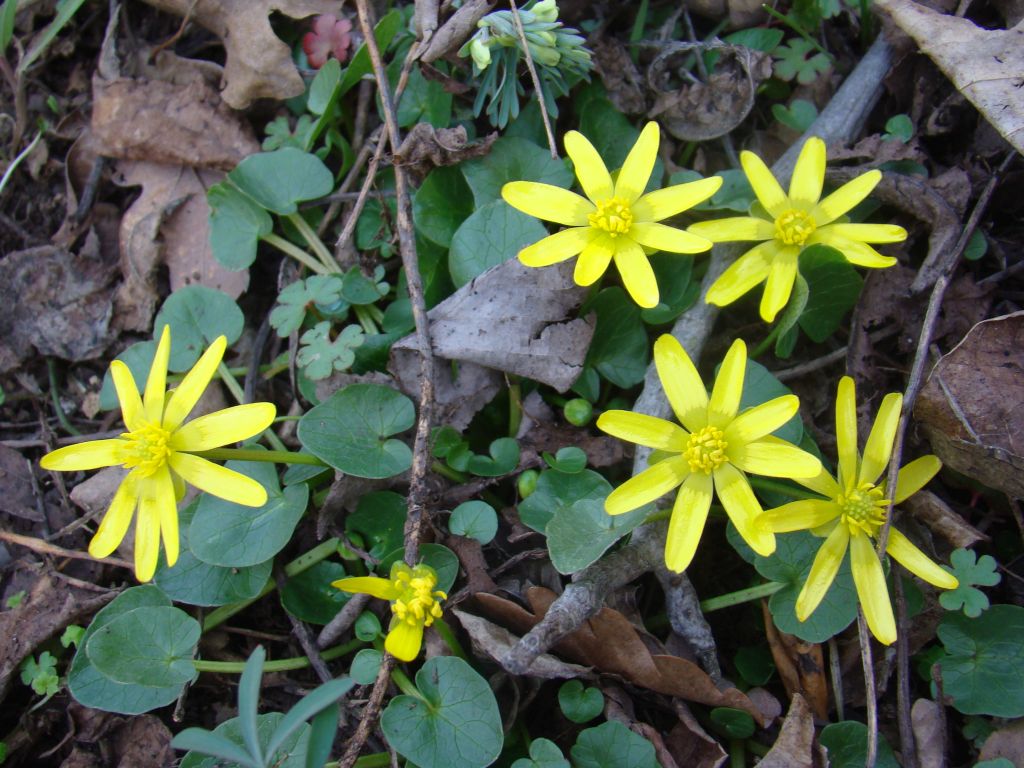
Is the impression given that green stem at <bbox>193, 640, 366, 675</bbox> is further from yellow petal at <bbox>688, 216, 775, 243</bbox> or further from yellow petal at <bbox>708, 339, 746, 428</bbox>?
yellow petal at <bbox>688, 216, 775, 243</bbox>

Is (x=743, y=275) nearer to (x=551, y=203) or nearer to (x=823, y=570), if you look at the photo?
(x=551, y=203)

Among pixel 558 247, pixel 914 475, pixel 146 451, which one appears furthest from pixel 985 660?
pixel 146 451

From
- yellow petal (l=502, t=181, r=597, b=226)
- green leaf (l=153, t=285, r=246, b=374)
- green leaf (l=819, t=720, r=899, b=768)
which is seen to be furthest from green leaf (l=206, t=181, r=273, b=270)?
green leaf (l=819, t=720, r=899, b=768)

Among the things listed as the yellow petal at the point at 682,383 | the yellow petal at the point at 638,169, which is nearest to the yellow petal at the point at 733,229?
the yellow petal at the point at 638,169

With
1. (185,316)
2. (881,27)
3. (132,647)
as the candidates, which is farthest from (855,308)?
(132,647)

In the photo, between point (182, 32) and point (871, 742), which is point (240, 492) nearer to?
point (871, 742)

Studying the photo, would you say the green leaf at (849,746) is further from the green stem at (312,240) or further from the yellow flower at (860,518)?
the green stem at (312,240)
